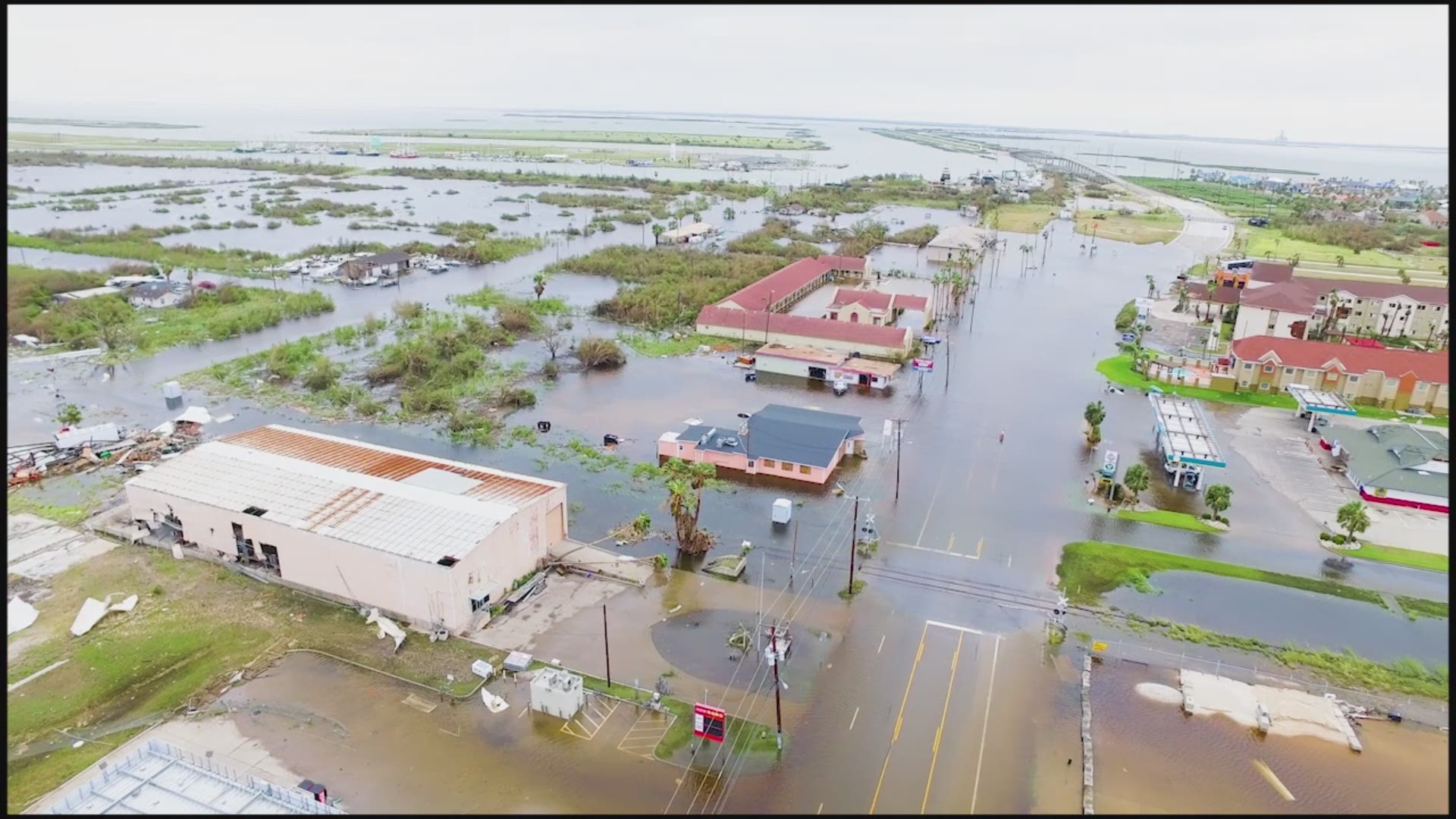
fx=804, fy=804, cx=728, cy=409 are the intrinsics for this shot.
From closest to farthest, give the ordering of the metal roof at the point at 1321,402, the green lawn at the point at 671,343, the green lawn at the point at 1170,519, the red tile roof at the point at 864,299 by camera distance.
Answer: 1. the green lawn at the point at 1170,519
2. the metal roof at the point at 1321,402
3. the green lawn at the point at 671,343
4. the red tile roof at the point at 864,299

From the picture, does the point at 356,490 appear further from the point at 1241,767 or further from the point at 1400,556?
the point at 1400,556

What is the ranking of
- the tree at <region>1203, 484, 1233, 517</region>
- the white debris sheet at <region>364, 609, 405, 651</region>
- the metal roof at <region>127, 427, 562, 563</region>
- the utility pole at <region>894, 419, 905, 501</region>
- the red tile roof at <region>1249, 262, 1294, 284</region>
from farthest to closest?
the red tile roof at <region>1249, 262, 1294, 284</region>, the utility pole at <region>894, 419, 905, 501</region>, the tree at <region>1203, 484, 1233, 517</region>, the metal roof at <region>127, 427, 562, 563</region>, the white debris sheet at <region>364, 609, 405, 651</region>

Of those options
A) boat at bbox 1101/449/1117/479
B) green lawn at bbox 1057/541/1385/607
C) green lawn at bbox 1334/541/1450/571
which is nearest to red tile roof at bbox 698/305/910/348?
boat at bbox 1101/449/1117/479

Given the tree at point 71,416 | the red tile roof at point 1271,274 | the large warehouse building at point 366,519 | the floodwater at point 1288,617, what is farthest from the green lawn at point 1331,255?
the tree at point 71,416

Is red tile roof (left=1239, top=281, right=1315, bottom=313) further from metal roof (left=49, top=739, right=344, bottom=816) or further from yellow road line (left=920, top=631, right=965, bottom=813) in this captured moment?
metal roof (left=49, top=739, right=344, bottom=816)

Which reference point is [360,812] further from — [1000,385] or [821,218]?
[821,218]

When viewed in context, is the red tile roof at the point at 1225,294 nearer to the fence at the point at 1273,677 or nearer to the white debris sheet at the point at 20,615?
the fence at the point at 1273,677
